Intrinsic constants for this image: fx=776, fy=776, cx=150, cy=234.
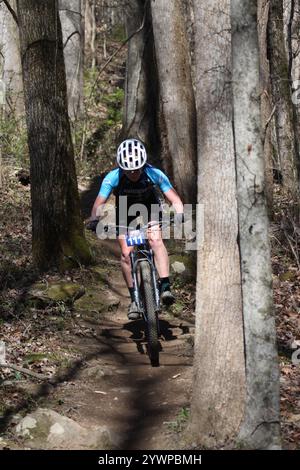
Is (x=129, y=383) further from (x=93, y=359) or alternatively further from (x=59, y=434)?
(x=59, y=434)

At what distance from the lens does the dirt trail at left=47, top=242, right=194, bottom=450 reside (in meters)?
6.79

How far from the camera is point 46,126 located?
10523 mm

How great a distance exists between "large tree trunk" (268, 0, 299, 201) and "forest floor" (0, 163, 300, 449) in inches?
127

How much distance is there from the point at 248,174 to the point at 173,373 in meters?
3.33

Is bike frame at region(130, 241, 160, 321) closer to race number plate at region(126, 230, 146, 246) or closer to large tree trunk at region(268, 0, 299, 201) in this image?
race number plate at region(126, 230, 146, 246)

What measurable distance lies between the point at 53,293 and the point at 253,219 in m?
5.10

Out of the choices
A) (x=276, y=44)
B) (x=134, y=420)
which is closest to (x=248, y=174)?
(x=134, y=420)

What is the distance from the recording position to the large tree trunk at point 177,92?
13.8 meters

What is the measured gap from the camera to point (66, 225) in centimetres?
1081

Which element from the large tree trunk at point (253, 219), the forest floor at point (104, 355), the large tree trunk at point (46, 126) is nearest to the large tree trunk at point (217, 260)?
the forest floor at point (104, 355)

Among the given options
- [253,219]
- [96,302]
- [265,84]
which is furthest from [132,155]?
[265,84]

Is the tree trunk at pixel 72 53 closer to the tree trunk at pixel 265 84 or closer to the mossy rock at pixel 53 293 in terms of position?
the tree trunk at pixel 265 84

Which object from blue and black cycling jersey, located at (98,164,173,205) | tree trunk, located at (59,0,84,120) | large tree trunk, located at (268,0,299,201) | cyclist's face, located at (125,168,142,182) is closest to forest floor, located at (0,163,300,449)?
blue and black cycling jersey, located at (98,164,173,205)
